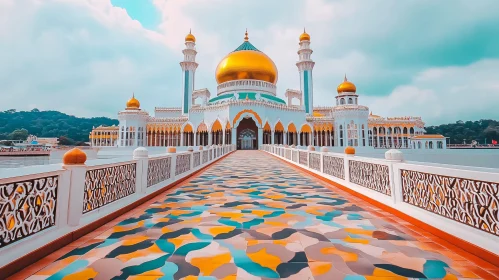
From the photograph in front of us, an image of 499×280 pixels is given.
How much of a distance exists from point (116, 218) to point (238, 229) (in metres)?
1.71

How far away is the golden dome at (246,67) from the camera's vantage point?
30047 mm

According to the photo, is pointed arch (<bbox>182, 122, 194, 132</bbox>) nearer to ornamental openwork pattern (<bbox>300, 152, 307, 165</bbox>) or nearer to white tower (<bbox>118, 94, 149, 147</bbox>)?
white tower (<bbox>118, 94, 149, 147</bbox>)

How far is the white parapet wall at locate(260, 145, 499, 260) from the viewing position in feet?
7.06

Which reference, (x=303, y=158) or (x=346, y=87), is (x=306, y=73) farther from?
(x=303, y=158)

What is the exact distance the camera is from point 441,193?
2.70m

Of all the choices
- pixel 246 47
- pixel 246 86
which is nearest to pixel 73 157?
pixel 246 86

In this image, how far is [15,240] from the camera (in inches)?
77.0

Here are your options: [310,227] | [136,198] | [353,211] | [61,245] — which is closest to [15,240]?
[61,245]

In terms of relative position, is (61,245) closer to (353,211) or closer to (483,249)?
(353,211)

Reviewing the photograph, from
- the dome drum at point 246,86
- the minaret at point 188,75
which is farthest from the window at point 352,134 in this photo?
the minaret at point 188,75

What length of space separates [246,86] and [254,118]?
19.5 ft

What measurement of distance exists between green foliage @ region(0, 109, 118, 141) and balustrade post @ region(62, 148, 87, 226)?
71634 millimetres

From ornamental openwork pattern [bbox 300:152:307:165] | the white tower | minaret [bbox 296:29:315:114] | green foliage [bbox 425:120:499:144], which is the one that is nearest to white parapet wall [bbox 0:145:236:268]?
ornamental openwork pattern [bbox 300:152:307:165]

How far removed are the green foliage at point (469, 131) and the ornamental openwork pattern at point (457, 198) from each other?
6580cm
